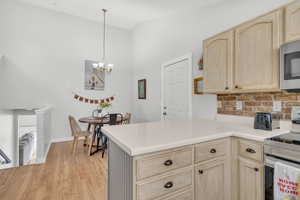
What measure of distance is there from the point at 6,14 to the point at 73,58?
1.69 metres

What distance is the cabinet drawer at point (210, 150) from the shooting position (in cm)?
126

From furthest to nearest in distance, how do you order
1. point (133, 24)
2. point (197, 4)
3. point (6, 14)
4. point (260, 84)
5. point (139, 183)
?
point (133, 24) < point (6, 14) < point (197, 4) < point (260, 84) < point (139, 183)

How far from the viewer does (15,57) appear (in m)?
3.86

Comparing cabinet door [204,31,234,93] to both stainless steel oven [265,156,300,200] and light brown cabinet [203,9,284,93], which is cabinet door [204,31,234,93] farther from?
stainless steel oven [265,156,300,200]

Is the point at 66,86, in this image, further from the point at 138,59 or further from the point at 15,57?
the point at 138,59

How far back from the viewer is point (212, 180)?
1351mm

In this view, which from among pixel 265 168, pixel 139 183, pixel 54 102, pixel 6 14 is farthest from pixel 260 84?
pixel 6 14

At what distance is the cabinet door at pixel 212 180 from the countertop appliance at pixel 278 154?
309mm

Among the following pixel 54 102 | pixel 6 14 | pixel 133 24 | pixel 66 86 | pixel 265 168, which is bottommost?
pixel 265 168

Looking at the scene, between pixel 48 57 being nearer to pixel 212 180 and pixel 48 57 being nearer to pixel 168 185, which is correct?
pixel 168 185

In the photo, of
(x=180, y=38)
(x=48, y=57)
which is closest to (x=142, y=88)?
(x=180, y=38)

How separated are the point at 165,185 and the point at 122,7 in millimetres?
3938

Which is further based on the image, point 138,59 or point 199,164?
point 138,59

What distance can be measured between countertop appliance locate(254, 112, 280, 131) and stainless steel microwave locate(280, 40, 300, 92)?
1.07ft
